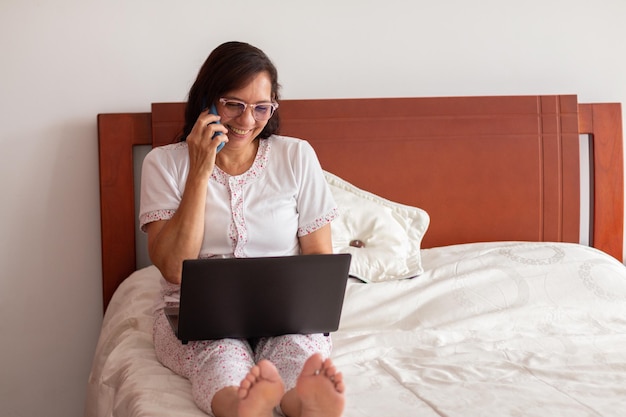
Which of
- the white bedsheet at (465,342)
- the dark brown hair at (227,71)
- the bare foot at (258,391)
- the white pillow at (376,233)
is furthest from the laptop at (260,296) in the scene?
the white pillow at (376,233)

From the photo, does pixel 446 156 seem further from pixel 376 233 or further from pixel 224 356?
pixel 224 356

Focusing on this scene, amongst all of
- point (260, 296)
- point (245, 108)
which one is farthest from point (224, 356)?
point (245, 108)

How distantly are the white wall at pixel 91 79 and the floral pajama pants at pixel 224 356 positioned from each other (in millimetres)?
1006

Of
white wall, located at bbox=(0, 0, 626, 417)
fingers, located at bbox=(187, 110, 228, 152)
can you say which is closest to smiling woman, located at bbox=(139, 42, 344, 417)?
fingers, located at bbox=(187, 110, 228, 152)

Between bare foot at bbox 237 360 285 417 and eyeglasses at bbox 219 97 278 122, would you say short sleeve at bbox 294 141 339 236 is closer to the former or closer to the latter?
eyeglasses at bbox 219 97 278 122

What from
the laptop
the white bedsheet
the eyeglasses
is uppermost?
the eyeglasses

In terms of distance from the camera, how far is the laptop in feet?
5.06

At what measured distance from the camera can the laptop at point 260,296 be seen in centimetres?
154

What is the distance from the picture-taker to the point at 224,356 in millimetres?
1569

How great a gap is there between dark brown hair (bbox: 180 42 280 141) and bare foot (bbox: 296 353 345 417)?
0.78 meters

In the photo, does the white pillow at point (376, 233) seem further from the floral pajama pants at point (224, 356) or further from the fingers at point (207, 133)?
the fingers at point (207, 133)

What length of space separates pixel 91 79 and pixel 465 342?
5.09 ft

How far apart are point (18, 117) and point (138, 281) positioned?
2.41 feet

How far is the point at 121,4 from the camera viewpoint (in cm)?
263
